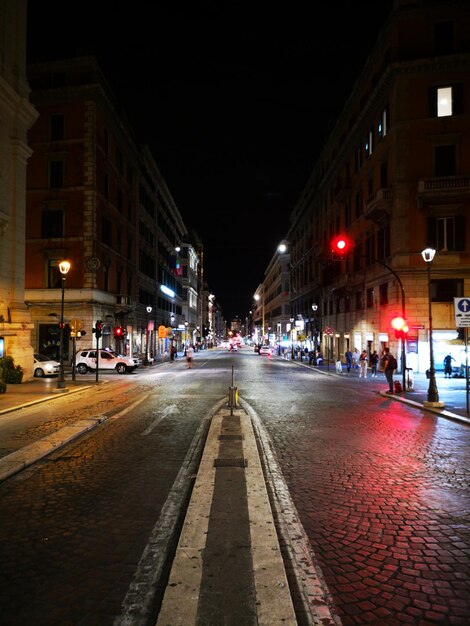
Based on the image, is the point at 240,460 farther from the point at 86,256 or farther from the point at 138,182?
the point at 138,182

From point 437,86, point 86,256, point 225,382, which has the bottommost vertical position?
point 225,382

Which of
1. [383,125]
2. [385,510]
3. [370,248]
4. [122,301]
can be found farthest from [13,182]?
[370,248]

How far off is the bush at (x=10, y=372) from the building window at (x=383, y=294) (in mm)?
23816

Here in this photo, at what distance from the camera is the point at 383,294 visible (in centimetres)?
3241

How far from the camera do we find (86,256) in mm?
34375

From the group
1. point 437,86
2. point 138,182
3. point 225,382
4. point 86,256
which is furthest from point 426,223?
point 138,182

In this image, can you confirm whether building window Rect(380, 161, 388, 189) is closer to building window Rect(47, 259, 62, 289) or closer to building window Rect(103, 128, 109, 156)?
building window Rect(103, 128, 109, 156)

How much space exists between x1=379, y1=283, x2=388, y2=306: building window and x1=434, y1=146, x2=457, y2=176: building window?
8130 millimetres

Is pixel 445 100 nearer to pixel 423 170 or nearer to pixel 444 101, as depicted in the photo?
pixel 444 101

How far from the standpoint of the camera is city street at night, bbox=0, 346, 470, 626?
387cm

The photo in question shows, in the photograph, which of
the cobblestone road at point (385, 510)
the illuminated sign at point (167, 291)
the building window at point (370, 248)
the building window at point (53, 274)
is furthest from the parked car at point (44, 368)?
the illuminated sign at point (167, 291)

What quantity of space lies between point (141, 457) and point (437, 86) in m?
30.9

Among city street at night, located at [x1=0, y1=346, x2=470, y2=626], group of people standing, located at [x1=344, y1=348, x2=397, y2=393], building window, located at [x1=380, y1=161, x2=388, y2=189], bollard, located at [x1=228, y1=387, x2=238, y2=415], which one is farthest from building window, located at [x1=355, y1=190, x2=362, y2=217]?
city street at night, located at [x1=0, y1=346, x2=470, y2=626]

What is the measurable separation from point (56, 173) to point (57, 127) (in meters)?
3.68
